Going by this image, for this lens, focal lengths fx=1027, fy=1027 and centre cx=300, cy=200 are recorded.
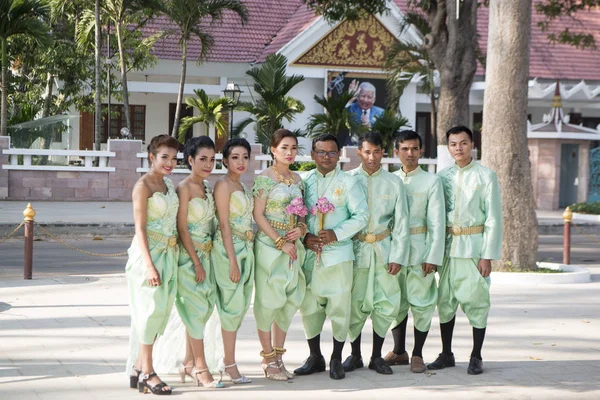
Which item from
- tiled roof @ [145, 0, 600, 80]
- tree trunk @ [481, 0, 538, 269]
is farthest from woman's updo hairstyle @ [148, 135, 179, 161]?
tiled roof @ [145, 0, 600, 80]

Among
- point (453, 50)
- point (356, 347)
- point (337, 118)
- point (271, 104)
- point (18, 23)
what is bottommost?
point (356, 347)

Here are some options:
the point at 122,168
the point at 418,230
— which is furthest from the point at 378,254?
the point at 122,168

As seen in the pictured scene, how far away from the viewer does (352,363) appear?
7438 mm

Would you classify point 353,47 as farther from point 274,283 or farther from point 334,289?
point 274,283

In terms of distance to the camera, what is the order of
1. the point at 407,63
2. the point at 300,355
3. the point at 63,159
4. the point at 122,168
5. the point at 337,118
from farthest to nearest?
the point at 337,118
the point at 407,63
the point at 122,168
the point at 63,159
the point at 300,355

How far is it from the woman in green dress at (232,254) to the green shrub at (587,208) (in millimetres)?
20365

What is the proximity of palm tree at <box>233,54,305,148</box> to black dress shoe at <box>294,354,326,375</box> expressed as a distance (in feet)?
64.5

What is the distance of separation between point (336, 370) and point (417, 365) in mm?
676

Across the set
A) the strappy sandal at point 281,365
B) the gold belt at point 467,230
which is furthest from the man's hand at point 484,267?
the strappy sandal at point 281,365

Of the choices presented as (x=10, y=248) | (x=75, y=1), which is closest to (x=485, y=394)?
(x=10, y=248)

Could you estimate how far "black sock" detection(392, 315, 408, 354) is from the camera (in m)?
7.64

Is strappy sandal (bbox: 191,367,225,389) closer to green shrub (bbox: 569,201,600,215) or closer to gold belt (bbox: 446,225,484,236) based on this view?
gold belt (bbox: 446,225,484,236)

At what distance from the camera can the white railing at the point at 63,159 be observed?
24969 mm

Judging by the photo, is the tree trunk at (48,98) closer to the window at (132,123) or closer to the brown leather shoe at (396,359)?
the window at (132,123)
